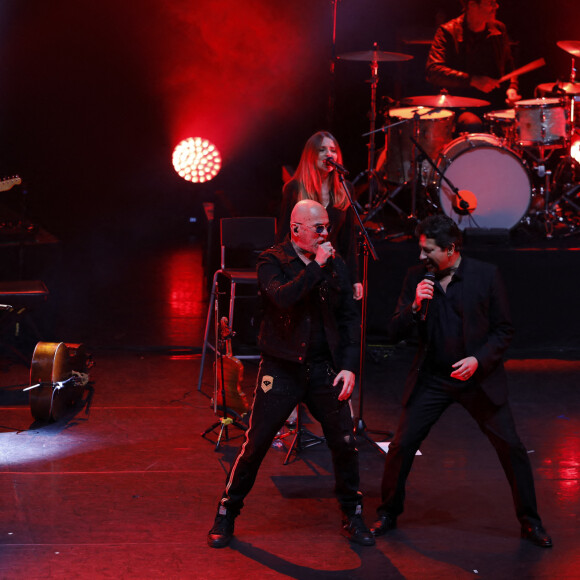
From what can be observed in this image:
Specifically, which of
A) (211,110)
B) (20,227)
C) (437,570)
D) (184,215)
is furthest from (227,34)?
(437,570)

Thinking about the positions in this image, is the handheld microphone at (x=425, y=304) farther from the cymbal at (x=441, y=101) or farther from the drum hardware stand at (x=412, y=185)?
Answer: the cymbal at (x=441, y=101)

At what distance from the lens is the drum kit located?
364 inches

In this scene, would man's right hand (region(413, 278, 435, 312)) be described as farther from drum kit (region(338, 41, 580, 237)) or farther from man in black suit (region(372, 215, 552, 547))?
drum kit (region(338, 41, 580, 237))

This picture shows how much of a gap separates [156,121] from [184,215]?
2.04 metres

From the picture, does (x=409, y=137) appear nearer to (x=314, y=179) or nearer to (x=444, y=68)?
(x=444, y=68)

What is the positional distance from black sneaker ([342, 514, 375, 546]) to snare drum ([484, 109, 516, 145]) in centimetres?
660

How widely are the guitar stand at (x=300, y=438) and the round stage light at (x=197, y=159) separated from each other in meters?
7.00

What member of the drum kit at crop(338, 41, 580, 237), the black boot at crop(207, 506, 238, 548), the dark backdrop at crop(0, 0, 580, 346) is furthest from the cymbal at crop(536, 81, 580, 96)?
the black boot at crop(207, 506, 238, 548)

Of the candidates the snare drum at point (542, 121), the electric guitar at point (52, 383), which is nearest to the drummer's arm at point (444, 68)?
the snare drum at point (542, 121)

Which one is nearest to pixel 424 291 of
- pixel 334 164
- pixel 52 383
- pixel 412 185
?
pixel 334 164

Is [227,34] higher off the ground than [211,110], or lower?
higher

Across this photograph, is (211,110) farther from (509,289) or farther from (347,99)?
(509,289)

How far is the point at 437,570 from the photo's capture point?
13.7ft

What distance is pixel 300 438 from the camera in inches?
235
